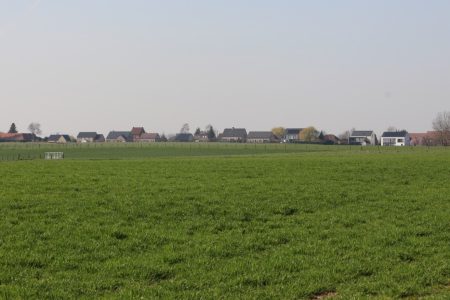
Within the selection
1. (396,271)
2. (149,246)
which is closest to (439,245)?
(396,271)

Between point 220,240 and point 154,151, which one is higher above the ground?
point 154,151

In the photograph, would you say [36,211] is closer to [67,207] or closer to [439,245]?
[67,207]

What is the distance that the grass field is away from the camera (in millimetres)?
10742

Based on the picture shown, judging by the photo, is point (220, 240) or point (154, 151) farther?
point (154, 151)

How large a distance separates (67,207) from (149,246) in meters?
5.83

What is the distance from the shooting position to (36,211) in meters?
17.7

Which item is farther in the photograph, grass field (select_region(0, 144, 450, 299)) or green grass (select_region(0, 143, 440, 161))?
green grass (select_region(0, 143, 440, 161))

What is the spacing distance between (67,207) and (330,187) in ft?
44.9

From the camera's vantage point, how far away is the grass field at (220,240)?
10.7m

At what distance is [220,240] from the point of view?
14648mm

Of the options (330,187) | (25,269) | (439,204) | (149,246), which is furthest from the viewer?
(330,187)

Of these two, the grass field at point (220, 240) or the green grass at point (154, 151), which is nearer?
the grass field at point (220, 240)

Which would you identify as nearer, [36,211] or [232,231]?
[232,231]

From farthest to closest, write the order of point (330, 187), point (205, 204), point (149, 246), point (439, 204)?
point (330, 187), point (439, 204), point (205, 204), point (149, 246)
